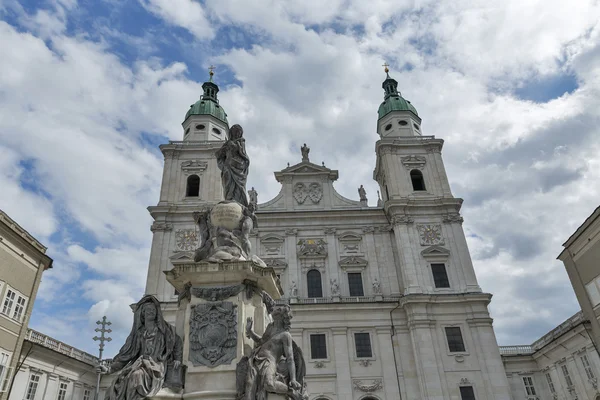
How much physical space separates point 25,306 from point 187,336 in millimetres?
18753

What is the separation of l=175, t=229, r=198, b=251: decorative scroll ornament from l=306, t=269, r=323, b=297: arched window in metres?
8.00

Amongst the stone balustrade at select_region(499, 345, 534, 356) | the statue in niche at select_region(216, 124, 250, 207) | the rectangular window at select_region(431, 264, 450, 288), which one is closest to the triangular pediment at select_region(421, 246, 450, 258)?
the rectangular window at select_region(431, 264, 450, 288)

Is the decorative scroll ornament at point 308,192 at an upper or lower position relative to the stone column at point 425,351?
upper

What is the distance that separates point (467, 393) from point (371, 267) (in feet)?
30.7

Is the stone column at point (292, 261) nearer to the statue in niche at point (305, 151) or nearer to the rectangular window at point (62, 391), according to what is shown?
the statue in niche at point (305, 151)

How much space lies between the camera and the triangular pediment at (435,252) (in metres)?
29.3

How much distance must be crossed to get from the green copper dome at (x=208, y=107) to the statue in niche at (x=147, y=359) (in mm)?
33254

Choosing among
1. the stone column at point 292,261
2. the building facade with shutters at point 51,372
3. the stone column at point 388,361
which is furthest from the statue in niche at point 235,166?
the stone column at point 388,361

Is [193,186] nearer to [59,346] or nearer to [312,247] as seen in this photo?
[312,247]

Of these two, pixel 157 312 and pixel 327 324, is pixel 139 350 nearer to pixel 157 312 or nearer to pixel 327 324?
pixel 157 312

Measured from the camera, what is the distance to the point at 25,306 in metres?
21.1

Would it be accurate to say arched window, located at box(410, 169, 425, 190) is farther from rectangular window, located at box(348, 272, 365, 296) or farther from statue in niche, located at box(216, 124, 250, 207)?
statue in niche, located at box(216, 124, 250, 207)

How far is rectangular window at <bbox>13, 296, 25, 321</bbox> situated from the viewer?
20.4 m

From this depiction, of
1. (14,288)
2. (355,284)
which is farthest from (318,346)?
(14,288)
